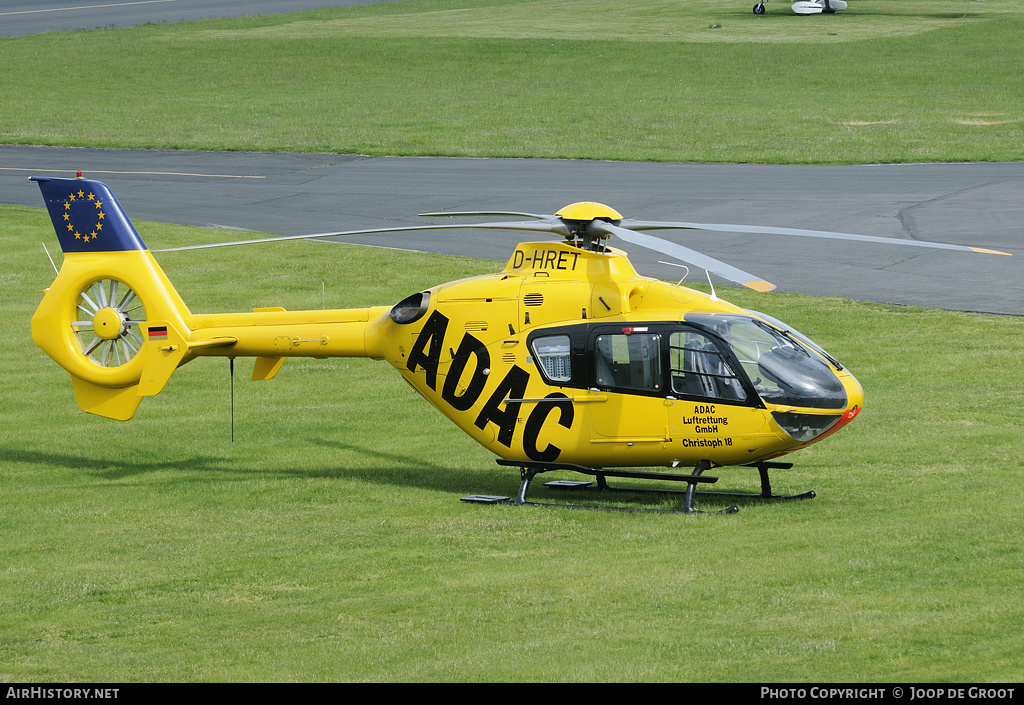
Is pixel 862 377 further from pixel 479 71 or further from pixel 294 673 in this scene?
pixel 479 71

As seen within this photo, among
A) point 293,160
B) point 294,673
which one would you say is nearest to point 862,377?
point 294,673

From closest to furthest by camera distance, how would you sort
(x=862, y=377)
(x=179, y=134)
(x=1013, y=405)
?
(x=1013, y=405) → (x=862, y=377) → (x=179, y=134)

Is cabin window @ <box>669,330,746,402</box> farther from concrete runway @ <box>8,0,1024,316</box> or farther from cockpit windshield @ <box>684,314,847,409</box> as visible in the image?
concrete runway @ <box>8,0,1024,316</box>

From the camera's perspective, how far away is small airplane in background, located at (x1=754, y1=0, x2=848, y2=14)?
244 feet

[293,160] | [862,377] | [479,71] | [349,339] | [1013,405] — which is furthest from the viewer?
[479,71]

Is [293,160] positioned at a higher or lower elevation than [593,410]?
lower

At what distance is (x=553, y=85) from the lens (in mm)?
56719

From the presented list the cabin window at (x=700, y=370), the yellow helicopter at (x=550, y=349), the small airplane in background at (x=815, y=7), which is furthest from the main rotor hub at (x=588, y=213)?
the small airplane in background at (x=815, y=7)

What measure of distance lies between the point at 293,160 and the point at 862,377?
28141mm

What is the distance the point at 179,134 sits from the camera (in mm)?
49906

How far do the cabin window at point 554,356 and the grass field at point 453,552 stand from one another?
5.77 ft

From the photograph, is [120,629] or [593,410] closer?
[120,629]

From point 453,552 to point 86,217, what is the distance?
26.2 ft

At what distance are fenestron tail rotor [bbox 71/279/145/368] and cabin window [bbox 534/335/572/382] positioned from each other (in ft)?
19.8
